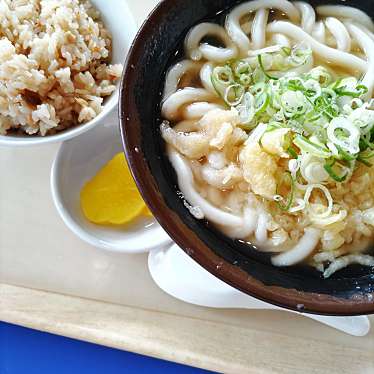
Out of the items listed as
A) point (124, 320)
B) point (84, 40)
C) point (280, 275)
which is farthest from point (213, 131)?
point (124, 320)

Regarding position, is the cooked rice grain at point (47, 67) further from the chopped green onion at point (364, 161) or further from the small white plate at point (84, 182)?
the chopped green onion at point (364, 161)

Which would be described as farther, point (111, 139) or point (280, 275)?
point (111, 139)

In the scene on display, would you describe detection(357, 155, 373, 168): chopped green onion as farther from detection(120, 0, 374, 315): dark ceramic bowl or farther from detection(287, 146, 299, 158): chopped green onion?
detection(120, 0, 374, 315): dark ceramic bowl

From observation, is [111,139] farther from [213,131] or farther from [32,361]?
[32,361]

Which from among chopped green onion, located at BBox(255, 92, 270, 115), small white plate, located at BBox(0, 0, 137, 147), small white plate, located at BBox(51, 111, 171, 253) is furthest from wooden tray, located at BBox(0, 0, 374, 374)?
chopped green onion, located at BBox(255, 92, 270, 115)

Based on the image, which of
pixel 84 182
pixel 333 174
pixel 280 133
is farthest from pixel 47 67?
pixel 333 174

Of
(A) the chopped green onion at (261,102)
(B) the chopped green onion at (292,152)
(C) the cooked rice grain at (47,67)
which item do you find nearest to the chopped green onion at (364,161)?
(B) the chopped green onion at (292,152)
